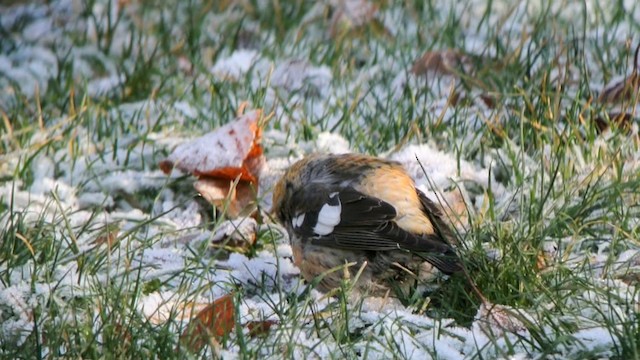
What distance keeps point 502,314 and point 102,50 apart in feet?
14.4

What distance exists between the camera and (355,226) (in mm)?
5148

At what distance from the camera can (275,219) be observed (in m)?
5.80

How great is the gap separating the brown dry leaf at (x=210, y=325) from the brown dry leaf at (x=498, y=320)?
0.89 meters

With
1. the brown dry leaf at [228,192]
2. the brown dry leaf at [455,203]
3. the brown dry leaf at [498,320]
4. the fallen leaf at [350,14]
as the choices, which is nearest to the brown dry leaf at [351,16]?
the fallen leaf at [350,14]

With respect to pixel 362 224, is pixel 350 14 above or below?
below

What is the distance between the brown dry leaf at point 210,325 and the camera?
4.02m

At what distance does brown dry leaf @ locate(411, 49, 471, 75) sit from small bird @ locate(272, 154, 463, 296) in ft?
5.17

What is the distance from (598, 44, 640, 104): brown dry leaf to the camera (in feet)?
20.0

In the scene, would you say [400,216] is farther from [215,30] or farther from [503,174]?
[215,30]

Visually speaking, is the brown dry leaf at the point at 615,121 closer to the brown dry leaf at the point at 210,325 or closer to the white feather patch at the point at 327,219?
the white feather patch at the point at 327,219

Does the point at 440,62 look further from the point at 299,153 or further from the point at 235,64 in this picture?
the point at 235,64

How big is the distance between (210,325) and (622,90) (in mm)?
3069

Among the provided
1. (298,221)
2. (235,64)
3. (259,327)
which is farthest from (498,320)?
(235,64)

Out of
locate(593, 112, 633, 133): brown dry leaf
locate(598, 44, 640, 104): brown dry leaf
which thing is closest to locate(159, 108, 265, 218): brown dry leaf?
locate(593, 112, 633, 133): brown dry leaf
